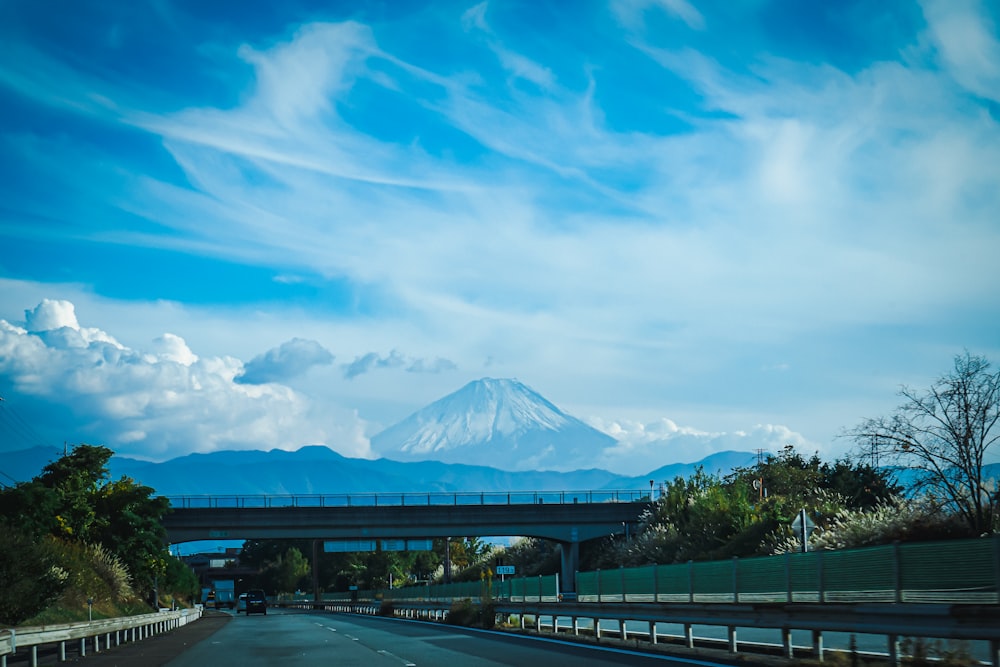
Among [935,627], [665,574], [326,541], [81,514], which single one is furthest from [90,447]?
[935,627]

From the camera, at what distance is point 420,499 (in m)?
91.6

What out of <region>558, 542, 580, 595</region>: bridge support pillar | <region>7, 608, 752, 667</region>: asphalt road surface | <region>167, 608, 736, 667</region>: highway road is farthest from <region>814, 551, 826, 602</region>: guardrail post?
<region>558, 542, 580, 595</region>: bridge support pillar

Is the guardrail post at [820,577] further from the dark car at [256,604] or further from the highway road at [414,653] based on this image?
the dark car at [256,604]

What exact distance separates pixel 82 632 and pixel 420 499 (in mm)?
66004

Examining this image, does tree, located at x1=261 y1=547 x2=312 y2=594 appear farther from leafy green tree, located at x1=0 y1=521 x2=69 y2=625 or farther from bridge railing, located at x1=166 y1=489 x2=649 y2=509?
leafy green tree, located at x1=0 y1=521 x2=69 y2=625

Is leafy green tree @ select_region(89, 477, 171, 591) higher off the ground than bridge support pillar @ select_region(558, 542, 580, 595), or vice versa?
leafy green tree @ select_region(89, 477, 171, 591)

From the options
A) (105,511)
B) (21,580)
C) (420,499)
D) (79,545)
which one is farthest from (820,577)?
(420,499)

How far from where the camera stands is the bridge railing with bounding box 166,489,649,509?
87.4 metres

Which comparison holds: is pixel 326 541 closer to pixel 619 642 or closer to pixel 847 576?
pixel 619 642

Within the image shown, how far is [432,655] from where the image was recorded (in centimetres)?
2239

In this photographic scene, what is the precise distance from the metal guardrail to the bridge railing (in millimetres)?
36312

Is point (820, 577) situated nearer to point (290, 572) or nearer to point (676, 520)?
point (676, 520)

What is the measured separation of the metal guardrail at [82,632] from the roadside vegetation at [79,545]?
1.45 metres

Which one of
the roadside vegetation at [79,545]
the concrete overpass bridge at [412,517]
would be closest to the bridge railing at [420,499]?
the concrete overpass bridge at [412,517]
